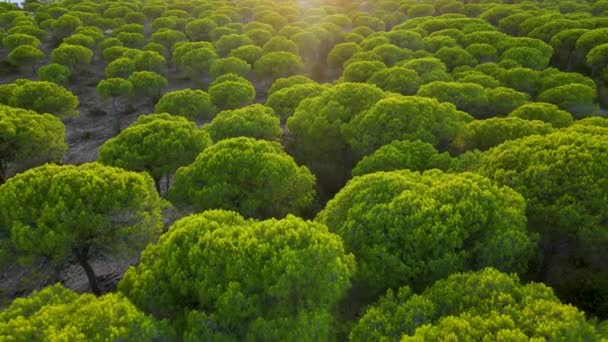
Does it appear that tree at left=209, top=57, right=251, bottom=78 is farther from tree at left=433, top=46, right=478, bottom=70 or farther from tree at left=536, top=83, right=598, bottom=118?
tree at left=536, top=83, right=598, bottom=118

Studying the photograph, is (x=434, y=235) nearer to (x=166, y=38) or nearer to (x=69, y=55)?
(x=69, y=55)

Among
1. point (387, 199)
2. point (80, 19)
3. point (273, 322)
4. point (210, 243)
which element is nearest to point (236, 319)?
point (273, 322)

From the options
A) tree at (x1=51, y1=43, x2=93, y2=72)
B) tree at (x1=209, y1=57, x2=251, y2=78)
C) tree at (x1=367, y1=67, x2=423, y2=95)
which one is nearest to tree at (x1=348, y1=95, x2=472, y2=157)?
tree at (x1=367, y1=67, x2=423, y2=95)

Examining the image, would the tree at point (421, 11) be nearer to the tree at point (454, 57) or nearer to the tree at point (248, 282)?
the tree at point (454, 57)

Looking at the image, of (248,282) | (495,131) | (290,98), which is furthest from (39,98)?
(495,131)

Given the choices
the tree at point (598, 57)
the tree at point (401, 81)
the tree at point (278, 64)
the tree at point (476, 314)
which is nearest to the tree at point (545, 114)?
the tree at point (401, 81)

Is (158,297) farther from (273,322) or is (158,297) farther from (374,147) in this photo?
(374,147)

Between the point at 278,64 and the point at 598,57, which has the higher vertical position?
the point at 598,57
